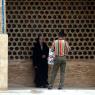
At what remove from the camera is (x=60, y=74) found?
19.0 m

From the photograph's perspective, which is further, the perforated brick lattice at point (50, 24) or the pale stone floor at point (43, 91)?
the perforated brick lattice at point (50, 24)

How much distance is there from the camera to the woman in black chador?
1984 centimetres

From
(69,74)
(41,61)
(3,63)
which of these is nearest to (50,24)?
(41,61)

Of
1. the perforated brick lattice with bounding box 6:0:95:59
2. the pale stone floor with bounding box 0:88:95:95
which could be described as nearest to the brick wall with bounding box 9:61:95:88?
the perforated brick lattice with bounding box 6:0:95:59

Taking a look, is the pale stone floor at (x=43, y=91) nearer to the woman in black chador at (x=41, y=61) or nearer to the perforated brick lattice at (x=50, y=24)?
the woman in black chador at (x=41, y=61)

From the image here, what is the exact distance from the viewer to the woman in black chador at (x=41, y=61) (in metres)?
19.8

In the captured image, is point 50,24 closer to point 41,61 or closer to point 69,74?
point 41,61

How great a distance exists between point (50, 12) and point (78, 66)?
214cm

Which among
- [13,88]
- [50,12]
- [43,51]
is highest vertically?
[50,12]

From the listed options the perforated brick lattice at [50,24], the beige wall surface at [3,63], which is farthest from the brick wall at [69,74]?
the beige wall surface at [3,63]

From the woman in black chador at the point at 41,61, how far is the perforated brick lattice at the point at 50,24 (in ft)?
1.61

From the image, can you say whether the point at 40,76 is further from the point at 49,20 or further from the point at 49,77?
the point at 49,20

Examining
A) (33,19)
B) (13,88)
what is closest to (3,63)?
(13,88)

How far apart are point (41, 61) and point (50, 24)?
146 centimetres
